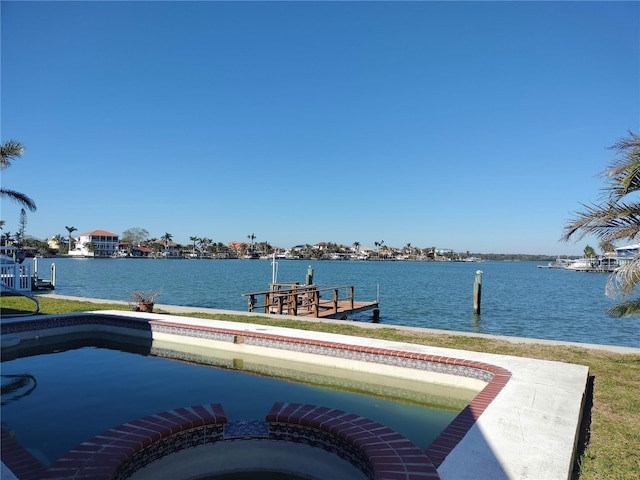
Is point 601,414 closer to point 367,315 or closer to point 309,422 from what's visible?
point 309,422

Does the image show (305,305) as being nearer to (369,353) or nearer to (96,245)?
(369,353)

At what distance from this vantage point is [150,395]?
22.0 feet

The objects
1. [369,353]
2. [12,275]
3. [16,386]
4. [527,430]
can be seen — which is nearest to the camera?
[527,430]

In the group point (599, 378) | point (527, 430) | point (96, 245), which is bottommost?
point (599, 378)

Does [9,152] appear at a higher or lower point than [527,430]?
higher

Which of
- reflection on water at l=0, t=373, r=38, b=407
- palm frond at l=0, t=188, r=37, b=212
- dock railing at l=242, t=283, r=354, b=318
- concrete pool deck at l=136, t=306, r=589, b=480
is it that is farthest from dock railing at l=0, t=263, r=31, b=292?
concrete pool deck at l=136, t=306, r=589, b=480

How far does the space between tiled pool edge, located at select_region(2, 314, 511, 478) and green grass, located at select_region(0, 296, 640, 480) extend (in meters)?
1.20

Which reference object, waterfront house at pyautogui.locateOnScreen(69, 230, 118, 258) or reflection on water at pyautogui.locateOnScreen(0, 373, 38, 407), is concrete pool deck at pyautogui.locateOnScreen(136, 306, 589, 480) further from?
waterfront house at pyautogui.locateOnScreen(69, 230, 118, 258)

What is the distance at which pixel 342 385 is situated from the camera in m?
7.59

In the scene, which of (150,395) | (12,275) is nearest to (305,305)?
(150,395)

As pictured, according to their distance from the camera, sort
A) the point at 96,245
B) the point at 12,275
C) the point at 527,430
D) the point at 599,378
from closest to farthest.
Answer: the point at 527,430 → the point at 599,378 → the point at 12,275 → the point at 96,245

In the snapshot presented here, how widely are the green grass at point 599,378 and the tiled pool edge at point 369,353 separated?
3.93 ft

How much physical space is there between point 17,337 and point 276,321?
6570 mm

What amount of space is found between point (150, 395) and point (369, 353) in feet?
12.9
